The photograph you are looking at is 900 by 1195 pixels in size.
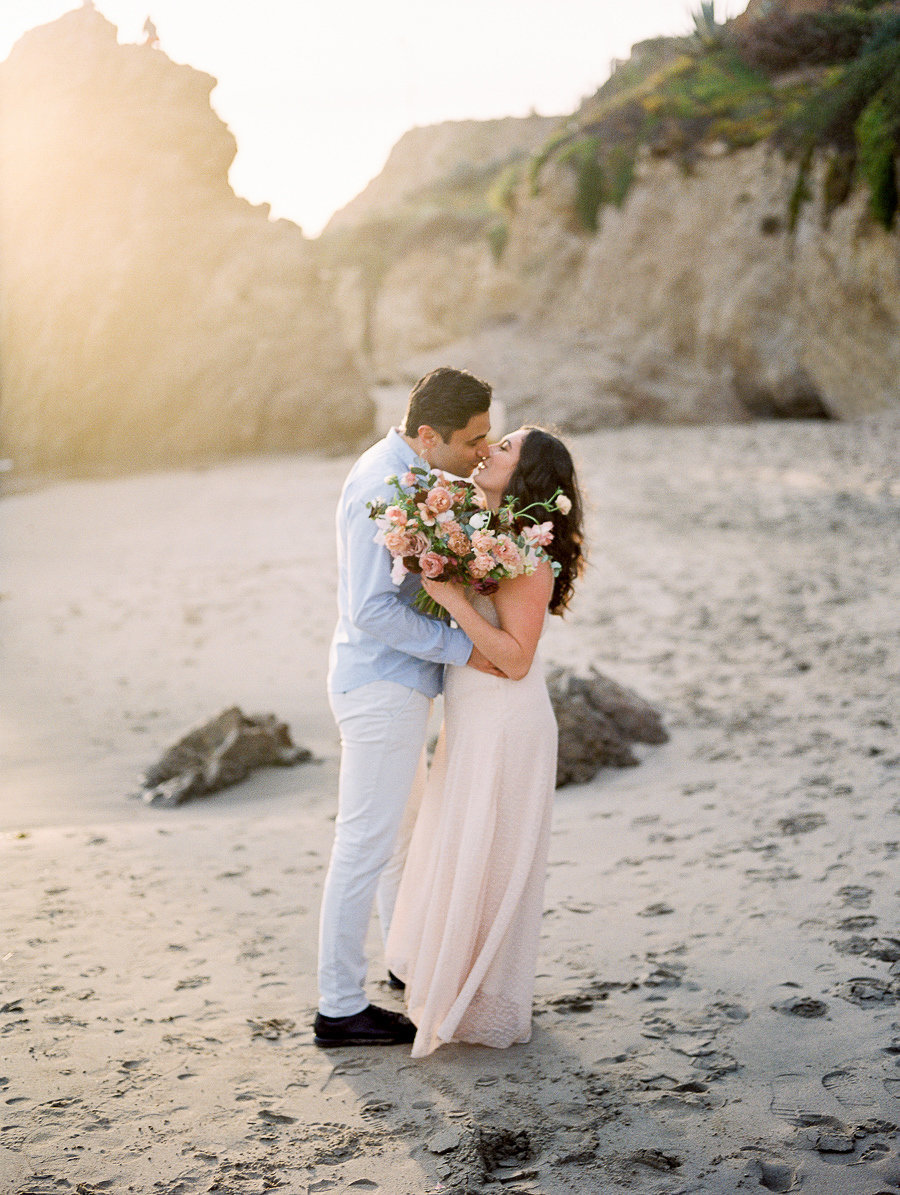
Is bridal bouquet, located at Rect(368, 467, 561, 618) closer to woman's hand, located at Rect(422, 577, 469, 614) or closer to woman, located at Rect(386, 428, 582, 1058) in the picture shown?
woman's hand, located at Rect(422, 577, 469, 614)

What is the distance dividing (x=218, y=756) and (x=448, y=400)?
3.88 metres

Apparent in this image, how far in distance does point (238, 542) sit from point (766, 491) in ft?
21.0

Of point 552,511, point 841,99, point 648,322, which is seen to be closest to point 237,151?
point 648,322

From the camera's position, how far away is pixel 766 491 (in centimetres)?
1266

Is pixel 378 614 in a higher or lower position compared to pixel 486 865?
higher

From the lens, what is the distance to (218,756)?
646 centimetres

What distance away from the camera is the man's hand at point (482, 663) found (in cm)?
332

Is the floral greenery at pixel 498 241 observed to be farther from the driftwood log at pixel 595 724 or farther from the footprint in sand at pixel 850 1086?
the footprint in sand at pixel 850 1086

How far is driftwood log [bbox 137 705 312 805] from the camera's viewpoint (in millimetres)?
6305

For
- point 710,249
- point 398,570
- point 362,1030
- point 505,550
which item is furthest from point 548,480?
point 710,249

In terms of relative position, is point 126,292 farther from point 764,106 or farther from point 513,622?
point 513,622

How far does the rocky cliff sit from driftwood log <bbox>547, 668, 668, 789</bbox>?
432 inches

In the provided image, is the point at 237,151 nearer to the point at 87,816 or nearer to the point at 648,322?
the point at 648,322

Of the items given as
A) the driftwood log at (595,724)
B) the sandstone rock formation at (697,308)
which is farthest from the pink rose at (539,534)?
the sandstone rock formation at (697,308)
